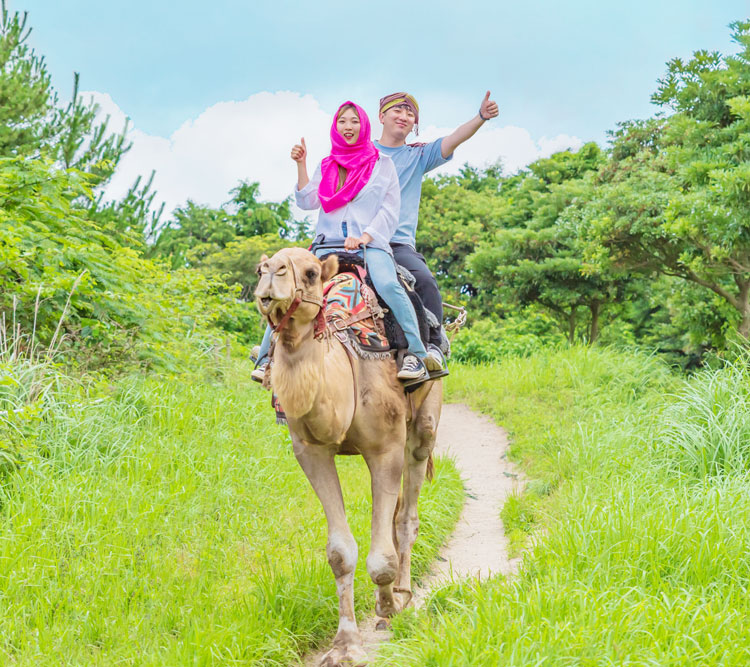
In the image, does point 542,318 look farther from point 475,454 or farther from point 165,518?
point 165,518

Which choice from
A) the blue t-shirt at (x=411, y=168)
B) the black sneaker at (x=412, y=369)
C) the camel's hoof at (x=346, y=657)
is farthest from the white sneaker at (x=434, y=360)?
the camel's hoof at (x=346, y=657)

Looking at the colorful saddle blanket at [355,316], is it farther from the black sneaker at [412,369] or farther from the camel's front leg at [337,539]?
the camel's front leg at [337,539]

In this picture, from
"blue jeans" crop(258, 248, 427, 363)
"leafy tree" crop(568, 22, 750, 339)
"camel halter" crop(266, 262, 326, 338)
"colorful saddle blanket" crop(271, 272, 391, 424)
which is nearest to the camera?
"camel halter" crop(266, 262, 326, 338)

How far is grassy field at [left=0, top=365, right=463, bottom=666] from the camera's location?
4.25 metres

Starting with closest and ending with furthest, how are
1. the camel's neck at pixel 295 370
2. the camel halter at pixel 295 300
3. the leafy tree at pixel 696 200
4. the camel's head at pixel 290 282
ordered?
the camel's head at pixel 290 282 < the camel halter at pixel 295 300 < the camel's neck at pixel 295 370 < the leafy tree at pixel 696 200

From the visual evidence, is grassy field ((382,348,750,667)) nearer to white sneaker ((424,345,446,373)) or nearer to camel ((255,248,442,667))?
camel ((255,248,442,667))

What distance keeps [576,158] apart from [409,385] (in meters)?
21.0

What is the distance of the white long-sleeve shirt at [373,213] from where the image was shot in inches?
186

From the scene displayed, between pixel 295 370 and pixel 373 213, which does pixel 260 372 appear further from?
pixel 373 213

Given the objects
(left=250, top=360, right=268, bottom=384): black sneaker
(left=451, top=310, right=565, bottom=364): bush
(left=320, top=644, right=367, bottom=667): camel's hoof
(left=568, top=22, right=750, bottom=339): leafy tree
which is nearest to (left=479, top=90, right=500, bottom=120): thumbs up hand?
(left=250, top=360, right=268, bottom=384): black sneaker

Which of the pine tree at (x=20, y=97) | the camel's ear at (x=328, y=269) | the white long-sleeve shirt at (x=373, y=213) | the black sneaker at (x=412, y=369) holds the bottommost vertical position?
the black sneaker at (x=412, y=369)

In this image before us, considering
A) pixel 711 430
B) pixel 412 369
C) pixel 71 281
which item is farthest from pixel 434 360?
pixel 71 281

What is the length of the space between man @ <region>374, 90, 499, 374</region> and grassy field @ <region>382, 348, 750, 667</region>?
5.96 feet

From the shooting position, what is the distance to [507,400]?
41.7ft
